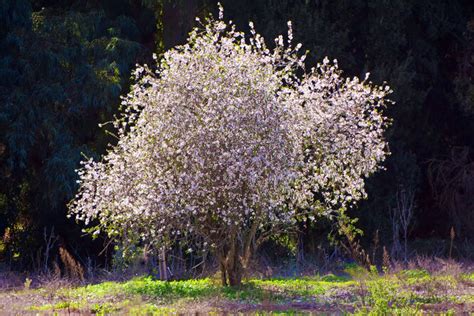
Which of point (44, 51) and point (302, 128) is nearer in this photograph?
point (302, 128)

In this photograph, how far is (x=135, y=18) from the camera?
24.3m

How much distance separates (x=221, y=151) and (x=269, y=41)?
9.66m

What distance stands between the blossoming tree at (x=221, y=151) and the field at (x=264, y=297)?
2.88 feet

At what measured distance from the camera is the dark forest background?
2016cm

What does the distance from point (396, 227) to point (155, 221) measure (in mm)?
8412

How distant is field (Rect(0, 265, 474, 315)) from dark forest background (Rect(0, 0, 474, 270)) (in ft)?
18.7

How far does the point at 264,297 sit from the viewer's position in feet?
40.9

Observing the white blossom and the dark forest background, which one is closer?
the white blossom

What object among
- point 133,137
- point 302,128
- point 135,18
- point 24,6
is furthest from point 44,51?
point 302,128

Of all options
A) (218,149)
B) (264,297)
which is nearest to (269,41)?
(218,149)

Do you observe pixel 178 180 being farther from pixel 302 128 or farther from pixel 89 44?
pixel 89 44

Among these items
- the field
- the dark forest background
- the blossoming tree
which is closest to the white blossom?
the blossoming tree

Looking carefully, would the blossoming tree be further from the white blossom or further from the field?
the field

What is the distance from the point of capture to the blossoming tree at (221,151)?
42.0 feet
